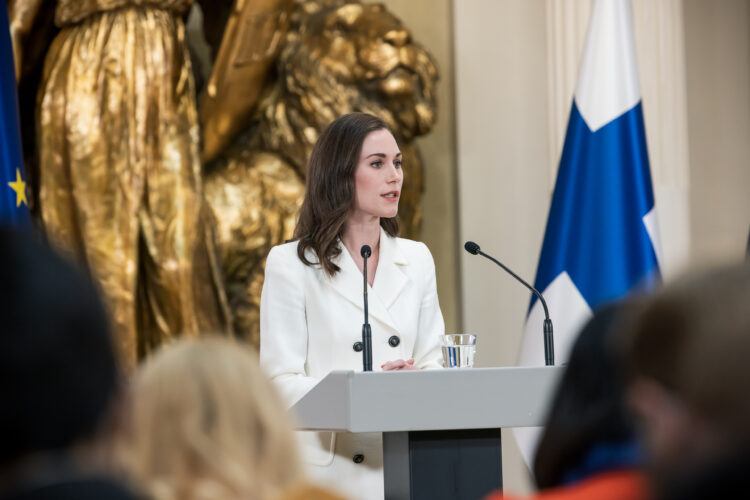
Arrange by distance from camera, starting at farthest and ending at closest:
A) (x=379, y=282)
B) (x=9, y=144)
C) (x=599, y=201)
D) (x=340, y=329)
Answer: (x=599, y=201) < (x=9, y=144) < (x=379, y=282) < (x=340, y=329)

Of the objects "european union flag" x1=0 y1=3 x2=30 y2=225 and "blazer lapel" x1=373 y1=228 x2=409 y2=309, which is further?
"european union flag" x1=0 y1=3 x2=30 y2=225

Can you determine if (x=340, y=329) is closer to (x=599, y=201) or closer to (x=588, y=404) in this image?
(x=599, y=201)

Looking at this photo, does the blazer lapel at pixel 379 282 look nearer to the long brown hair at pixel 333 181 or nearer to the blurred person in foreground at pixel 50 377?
the long brown hair at pixel 333 181

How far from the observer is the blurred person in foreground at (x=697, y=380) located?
3.10 feet

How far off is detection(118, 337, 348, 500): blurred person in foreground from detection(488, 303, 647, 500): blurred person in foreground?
0.95 ft

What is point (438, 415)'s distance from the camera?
280cm

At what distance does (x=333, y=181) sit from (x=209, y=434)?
2.68 m

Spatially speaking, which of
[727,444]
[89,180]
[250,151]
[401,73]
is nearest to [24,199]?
[89,180]

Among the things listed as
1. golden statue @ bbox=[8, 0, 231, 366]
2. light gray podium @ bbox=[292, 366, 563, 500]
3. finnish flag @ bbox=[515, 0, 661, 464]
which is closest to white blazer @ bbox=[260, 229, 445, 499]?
light gray podium @ bbox=[292, 366, 563, 500]

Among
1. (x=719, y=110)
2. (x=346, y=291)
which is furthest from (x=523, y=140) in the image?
(x=346, y=291)

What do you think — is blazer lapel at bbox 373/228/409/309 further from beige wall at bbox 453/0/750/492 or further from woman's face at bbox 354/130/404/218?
beige wall at bbox 453/0/750/492

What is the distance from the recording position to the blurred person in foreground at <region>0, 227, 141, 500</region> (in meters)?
1.00

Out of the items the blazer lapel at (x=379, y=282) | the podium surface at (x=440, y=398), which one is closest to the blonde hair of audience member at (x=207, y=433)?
the podium surface at (x=440, y=398)

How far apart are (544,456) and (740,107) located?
5456 millimetres
